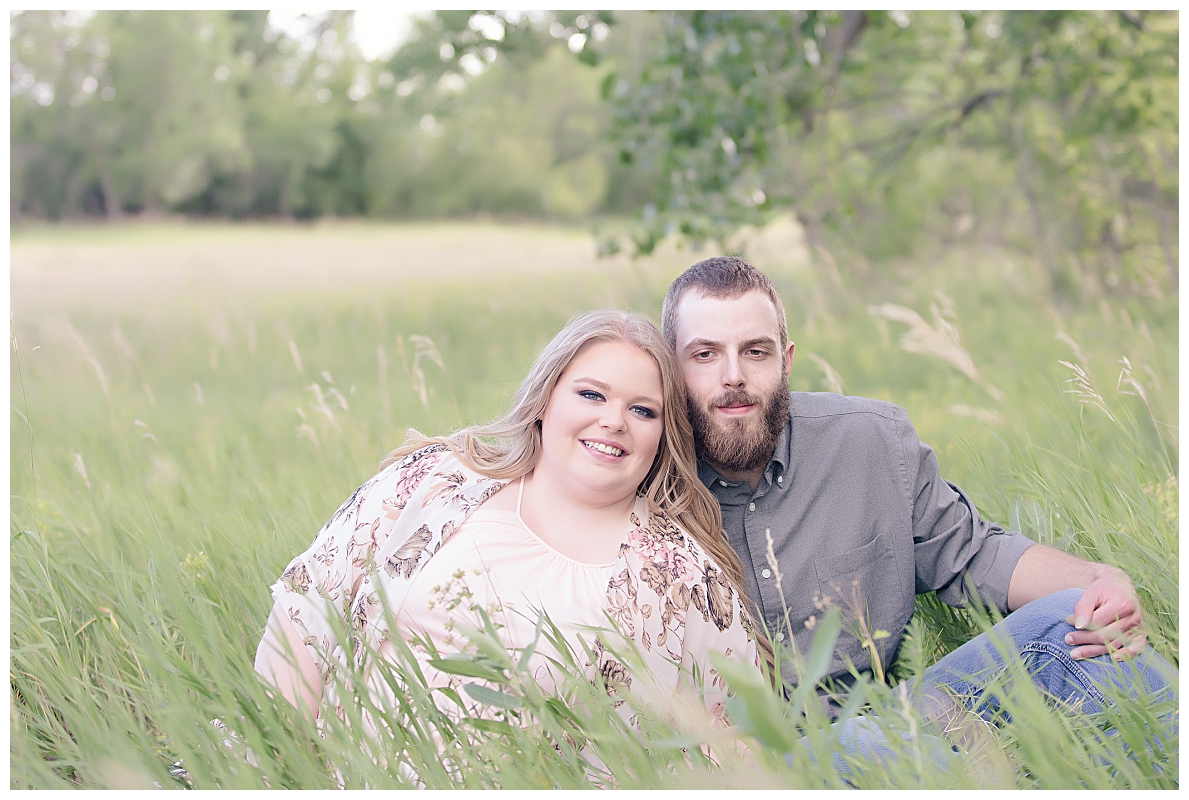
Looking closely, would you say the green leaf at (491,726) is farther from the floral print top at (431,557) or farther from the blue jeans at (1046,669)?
the blue jeans at (1046,669)

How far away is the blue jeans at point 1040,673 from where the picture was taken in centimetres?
182

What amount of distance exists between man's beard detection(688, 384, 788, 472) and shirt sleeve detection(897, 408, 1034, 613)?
38cm

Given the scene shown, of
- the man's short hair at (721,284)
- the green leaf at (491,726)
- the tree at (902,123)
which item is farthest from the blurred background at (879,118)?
the green leaf at (491,726)

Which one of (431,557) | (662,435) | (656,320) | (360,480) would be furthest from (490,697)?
(656,320)

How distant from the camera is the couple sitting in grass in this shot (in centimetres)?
192

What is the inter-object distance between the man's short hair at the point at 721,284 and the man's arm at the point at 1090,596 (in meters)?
0.82

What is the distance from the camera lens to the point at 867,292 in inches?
268

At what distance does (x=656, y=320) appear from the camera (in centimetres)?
629

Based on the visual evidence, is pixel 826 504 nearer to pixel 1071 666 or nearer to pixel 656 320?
pixel 1071 666

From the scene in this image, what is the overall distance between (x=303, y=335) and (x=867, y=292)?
15.1ft

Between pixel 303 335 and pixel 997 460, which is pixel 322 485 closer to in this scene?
pixel 997 460

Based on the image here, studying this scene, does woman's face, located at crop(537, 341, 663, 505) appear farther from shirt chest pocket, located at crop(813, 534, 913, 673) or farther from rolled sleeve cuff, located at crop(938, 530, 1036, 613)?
rolled sleeve cuff, located at crop(938, 530, 1036, 613)

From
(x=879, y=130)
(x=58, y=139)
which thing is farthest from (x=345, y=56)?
(x=879, y=130)

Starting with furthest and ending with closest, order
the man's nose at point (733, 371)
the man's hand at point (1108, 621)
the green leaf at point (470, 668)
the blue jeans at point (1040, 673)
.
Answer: the man's nose at point (733, 371), the man's hand at point (1108, 621), the blue jeans at point (1040, 673), the green leaf at point (470, 668)
